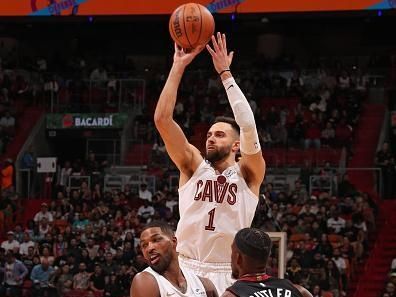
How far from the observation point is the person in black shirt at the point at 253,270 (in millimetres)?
4867

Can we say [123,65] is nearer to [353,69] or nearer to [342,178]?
[353,69]

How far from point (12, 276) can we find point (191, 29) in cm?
1142

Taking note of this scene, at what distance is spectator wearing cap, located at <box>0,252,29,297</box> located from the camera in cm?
1698

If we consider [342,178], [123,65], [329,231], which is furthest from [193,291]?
[123,65]

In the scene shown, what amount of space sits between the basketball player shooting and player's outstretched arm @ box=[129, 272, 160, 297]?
1.01m

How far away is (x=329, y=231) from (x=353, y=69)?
29.5 ft

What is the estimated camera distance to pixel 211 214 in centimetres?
659

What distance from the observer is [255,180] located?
677 cm

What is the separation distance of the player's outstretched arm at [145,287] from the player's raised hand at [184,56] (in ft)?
5.49

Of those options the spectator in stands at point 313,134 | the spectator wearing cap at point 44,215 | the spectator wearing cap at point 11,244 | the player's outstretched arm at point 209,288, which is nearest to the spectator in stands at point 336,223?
the spectator in stands at point 313,134

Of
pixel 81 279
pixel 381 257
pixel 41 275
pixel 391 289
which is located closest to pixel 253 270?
pixel 391 289

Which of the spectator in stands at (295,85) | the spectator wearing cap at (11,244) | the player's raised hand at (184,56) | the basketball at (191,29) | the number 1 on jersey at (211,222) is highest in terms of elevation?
the spectator in stands at (295,85)

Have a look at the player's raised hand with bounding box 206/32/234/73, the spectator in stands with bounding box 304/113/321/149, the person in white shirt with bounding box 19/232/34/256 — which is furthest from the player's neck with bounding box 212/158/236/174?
the spectator in stands with bounding box 304/113/321/149

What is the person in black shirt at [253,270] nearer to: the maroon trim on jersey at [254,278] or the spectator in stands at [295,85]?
the maroon trim on jersey at [254,278]
